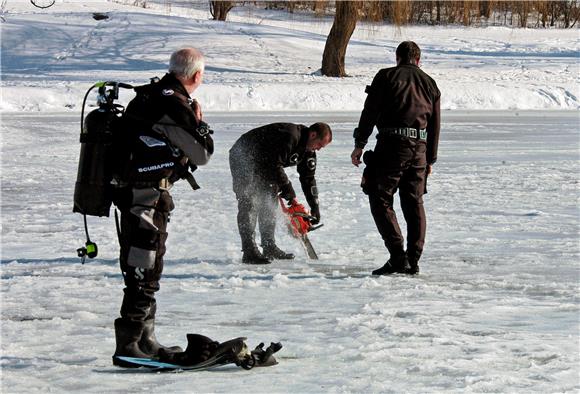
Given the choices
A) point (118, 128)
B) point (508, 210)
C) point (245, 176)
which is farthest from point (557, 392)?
point (508, 210)

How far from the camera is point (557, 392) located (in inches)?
204

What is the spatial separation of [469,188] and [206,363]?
813 cm

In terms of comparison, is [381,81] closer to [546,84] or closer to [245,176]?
[245,176]

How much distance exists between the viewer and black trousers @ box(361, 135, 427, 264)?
8.14 m

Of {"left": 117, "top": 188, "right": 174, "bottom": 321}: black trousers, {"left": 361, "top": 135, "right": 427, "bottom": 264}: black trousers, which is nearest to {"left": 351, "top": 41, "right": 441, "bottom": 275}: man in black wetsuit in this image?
{"left": 361, "top": 135, "right": 427, "bottom": 264}: black trousers

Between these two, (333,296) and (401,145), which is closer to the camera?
(333,296)

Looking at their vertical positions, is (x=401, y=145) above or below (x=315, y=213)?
above

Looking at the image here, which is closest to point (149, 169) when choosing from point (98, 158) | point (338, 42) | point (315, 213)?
point (98, 158)

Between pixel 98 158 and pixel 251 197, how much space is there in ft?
10.8

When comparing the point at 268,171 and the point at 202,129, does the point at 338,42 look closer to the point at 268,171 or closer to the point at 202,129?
the point at 268,171

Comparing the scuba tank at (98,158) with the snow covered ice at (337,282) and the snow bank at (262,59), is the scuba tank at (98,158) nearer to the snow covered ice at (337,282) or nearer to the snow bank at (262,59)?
the snow covered ice at (337,282)

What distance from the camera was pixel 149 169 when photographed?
563cm

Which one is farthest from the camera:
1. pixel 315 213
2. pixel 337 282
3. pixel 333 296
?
pixel 315 213

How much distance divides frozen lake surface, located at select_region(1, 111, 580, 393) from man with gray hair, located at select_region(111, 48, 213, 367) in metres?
0.32
